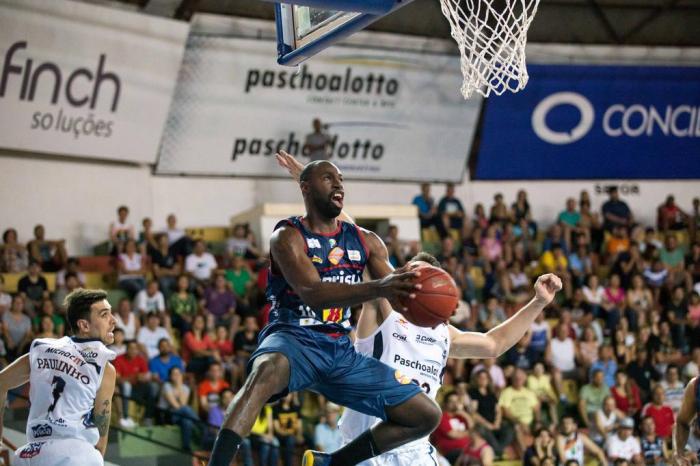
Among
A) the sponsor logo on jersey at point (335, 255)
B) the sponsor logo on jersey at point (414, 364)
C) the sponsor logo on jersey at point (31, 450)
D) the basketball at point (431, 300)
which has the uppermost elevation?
the sponsor logo on jersey at point (335, 255)

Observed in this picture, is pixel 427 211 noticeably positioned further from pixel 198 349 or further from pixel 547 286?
pixel 547 286

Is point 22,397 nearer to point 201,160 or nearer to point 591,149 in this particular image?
point 201,160

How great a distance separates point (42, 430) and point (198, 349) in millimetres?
8509

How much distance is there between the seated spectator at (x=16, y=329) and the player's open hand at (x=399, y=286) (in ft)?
28.4

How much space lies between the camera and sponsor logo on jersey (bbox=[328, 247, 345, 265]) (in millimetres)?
6492

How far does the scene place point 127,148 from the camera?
62.2ft

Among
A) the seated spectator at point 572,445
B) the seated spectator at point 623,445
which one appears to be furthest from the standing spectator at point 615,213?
the seated spectator at point 572,445

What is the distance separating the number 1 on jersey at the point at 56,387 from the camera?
6.48 meters

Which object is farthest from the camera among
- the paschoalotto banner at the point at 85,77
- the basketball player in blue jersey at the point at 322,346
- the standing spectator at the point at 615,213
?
the standing spectator at the point at 615,213

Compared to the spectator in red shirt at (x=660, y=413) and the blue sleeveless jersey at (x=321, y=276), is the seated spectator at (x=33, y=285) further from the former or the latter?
the blue sleeveless jersey at (x=321, y=276)

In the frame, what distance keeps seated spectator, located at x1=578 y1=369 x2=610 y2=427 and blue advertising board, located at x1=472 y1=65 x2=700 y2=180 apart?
286 inches

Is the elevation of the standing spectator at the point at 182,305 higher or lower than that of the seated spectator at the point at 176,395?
higher

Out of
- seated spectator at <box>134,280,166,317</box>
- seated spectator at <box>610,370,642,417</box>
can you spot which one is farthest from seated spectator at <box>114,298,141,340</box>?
seated spectator at <box>610,370,642,417</box>

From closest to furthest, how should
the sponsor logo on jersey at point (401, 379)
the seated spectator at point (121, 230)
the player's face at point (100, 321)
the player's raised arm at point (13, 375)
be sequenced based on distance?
the sponsor logo on jersey at point (401, 379) < the player's raised arm at point (13, 375) < the player's face at point (100, 321) < the seated spectator at point (121, 230)
